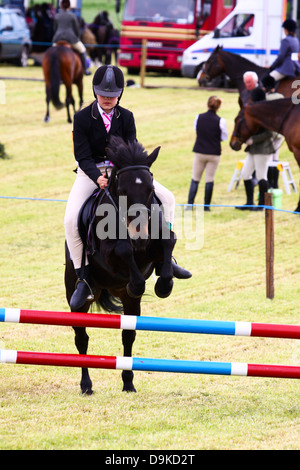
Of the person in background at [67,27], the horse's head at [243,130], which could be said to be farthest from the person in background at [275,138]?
the person in background at [67,27]

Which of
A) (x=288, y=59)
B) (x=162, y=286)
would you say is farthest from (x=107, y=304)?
(x=288, y=59)

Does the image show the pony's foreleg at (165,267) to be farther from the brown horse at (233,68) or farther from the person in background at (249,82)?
the brown horse at (233,68)

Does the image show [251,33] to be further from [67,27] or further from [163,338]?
[163,338]

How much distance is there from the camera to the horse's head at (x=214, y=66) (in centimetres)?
1973

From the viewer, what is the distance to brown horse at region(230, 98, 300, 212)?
1377 centimetres

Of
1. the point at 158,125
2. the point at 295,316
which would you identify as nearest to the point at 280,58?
the point at 158,125

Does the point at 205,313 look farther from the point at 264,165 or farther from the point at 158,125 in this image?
the point at 158,125

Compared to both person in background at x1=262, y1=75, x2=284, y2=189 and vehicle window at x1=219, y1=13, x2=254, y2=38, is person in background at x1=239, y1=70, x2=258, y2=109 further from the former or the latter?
vehicle window at x1=219, y1=13, x2=254, y2=38

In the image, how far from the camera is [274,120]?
14.0m

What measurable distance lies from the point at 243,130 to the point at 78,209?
803 centimetres

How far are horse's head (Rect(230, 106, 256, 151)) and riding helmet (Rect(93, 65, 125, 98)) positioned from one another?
7835 millimetres

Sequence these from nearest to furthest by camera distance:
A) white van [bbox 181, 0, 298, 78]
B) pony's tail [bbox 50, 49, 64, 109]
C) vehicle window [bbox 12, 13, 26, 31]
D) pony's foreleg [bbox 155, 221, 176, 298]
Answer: pony's foreleg [bbox 155, 221, 176, 298], pony's tail [bbox 50, 49, 64, 109], white van [bbox 181, 0, 298, 78], vehicle window [bbox 12, 13, 26, 31]

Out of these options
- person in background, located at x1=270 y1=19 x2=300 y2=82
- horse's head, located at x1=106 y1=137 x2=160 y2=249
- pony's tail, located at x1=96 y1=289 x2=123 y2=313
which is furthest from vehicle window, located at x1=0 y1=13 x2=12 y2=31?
horse's head, located at x1=106 y1=137 x2=160 y2=249

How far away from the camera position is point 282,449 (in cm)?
554
